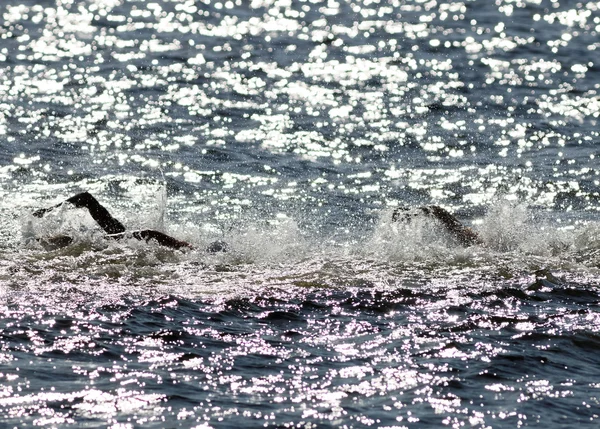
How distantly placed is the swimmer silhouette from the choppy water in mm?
177

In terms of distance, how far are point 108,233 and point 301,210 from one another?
14.5 feet

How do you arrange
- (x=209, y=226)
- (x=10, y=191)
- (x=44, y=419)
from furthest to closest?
(x=10, y=191) → (x=209, y=226) → (x=44, y=419)

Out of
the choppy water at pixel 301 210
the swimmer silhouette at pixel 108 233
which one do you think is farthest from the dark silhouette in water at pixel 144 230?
the choppy water at pixel 301 210

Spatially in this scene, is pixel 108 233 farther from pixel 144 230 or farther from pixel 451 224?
pixel 451 224

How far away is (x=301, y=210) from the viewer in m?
18.1

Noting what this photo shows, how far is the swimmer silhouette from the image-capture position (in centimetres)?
1410

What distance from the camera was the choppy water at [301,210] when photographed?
937cm

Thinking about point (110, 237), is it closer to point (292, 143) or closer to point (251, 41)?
point (292, 143)

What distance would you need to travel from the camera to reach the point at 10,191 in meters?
18.0

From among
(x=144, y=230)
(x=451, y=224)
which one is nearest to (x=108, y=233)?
(x=144, y=230)

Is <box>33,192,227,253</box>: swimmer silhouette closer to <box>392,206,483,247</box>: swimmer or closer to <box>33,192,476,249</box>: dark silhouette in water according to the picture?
<box>33,192,476,249</box>: dark silhouette in water

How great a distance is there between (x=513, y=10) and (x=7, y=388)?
2935cm

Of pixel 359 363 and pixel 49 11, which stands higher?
pixel 49 11

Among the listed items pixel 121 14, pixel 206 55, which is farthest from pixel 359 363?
pixel 121 14
